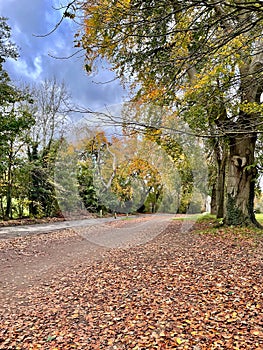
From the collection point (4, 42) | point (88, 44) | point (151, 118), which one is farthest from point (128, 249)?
point (4, 42)

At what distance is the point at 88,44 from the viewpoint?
2.88 m

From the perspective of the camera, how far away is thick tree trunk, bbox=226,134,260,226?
732cm

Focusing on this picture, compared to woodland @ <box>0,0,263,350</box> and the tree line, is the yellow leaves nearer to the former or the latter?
woodland @ <box>0,0,263,350</box>

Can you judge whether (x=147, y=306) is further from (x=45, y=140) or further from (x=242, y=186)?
(x=45, y=140)

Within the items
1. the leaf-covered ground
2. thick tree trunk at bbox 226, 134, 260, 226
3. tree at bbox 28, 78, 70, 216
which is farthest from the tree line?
the leaf-covered ground

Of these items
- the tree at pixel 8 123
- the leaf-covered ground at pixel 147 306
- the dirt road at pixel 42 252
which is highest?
the tree at pixel 8 123

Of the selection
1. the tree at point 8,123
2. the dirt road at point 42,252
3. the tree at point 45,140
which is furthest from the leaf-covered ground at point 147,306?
the tree at point 45,140

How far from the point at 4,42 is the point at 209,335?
10.1 metres

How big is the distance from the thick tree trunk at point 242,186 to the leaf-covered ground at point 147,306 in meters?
2.29

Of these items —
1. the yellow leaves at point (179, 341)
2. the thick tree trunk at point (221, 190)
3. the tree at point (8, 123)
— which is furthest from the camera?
the thick tree trunk at point (221, 190)

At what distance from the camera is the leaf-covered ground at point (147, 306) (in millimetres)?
2475

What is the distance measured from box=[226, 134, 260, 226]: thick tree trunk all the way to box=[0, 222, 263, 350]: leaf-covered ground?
7.52 ft

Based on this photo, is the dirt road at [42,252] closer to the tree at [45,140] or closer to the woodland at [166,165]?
the woodland at [166,165]

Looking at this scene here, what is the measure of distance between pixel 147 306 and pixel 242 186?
533 cm
